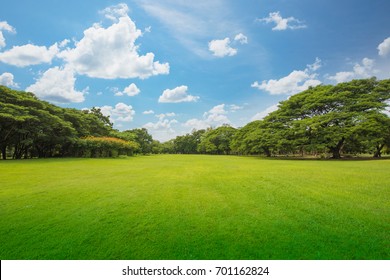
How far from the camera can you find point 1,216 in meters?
3.79

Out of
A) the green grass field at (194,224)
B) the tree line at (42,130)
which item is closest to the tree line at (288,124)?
the tree line at (42,130)

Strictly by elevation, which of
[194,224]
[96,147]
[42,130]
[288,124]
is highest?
[288,124]

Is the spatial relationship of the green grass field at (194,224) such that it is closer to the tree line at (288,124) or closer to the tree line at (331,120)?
the tree line at (288,124)

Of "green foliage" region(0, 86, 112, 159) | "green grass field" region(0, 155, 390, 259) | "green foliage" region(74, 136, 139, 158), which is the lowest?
"green grass field" region(0, 155, 390, 259)

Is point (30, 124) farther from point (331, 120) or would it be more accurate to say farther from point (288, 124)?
point (331, 120)

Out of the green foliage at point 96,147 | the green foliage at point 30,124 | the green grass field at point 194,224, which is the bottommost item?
the green grass field at point 194,224

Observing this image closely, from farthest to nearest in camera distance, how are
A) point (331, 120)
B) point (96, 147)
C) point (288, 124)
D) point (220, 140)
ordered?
point (220, 140)
point (288, 124)
point (96, 147)
point (331, 120)

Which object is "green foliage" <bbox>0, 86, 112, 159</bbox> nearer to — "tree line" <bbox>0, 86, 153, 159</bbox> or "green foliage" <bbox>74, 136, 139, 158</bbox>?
"tree line" <bbox>0, 86, 153, 159</bbox>

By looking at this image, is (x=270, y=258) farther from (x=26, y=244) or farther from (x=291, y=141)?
(x=291, y=141)

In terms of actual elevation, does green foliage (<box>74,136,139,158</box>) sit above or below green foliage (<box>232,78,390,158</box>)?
below

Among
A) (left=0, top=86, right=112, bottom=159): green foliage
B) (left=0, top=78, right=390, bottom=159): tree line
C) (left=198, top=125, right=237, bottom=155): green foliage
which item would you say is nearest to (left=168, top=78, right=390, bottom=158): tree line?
(left=0, top=78, right=390, bottom=159): tree line

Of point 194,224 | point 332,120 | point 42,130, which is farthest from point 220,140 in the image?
point 194,224
